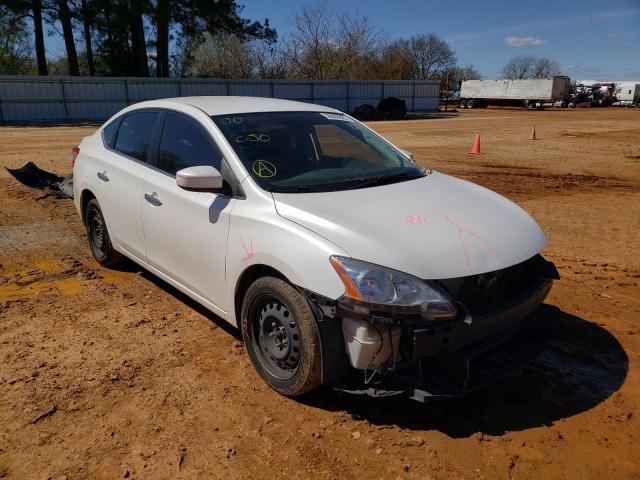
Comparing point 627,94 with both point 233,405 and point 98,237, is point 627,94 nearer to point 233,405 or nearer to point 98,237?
point 98,237

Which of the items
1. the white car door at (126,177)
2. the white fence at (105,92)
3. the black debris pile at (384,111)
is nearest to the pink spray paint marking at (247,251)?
the white car door at (126,177)

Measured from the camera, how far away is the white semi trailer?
5406cm

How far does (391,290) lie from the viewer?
2637mm

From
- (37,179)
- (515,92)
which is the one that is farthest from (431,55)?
(37,179)

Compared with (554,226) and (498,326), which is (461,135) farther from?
(498,326)

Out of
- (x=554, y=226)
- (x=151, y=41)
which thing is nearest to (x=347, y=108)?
(x=151, y=41)

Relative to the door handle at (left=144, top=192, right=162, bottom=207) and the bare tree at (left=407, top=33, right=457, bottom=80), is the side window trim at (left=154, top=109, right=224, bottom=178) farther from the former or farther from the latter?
the bare tree at (left=407, top=33, right=457, bottom=80)

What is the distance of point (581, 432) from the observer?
290 centimetres

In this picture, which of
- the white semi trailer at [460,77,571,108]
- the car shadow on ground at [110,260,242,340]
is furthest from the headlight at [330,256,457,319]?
the white semi trailer at [460,77,571,108]

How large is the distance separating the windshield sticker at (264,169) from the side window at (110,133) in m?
2.19

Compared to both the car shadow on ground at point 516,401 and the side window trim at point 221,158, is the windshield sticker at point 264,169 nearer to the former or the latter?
the side window trim at point 221,158

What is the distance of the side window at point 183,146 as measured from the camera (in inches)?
145

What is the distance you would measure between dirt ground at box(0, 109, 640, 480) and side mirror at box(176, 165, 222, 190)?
1.22 m

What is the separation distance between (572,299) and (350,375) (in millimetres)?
2789
